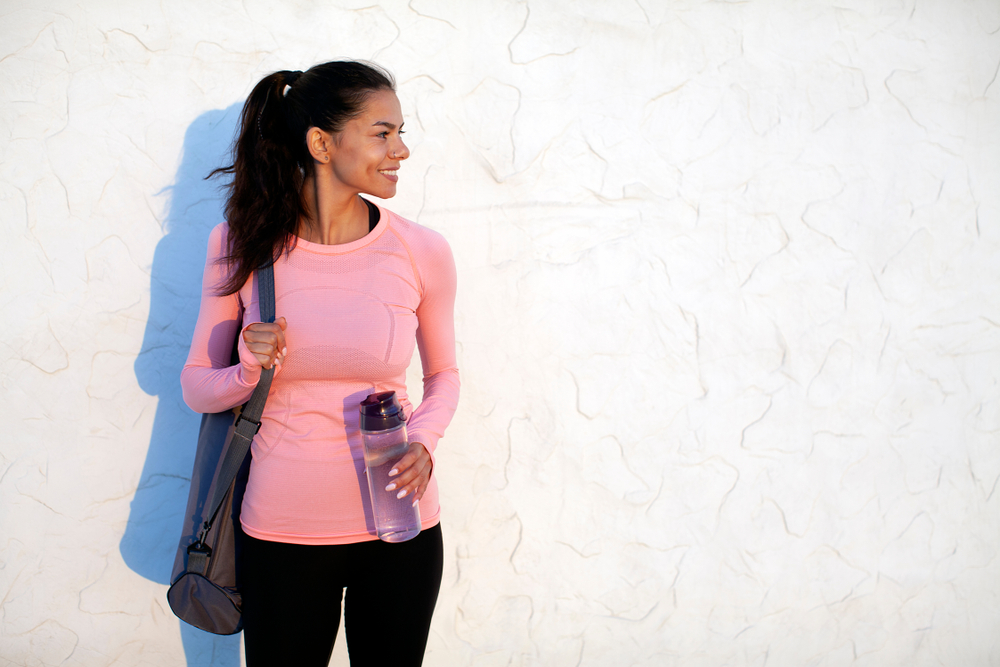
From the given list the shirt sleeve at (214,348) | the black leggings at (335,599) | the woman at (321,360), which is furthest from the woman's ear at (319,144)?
the black leggings at (335,599)

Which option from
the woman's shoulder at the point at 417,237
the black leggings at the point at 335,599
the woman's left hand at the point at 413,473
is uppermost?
the woman's shoulder at the point at 417,237

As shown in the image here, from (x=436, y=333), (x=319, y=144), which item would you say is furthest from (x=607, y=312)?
(x=319, y=144)

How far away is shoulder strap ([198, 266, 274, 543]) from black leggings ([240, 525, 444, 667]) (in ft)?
0.29

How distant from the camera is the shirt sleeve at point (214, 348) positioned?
1.09m

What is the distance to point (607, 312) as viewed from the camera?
5.38ft

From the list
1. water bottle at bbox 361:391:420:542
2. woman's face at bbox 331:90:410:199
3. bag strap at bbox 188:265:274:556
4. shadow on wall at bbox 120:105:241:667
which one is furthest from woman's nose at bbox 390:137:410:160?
shadow on wall at bbox 120:105:241:667

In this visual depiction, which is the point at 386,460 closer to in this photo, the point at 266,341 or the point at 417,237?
the point at 266,341

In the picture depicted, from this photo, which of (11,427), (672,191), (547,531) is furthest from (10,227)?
(672,191)

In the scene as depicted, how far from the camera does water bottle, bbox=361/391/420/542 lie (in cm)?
100

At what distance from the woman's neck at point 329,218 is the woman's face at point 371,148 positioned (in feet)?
0.10

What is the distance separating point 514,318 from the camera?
1.60m

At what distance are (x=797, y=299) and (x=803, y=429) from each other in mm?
360

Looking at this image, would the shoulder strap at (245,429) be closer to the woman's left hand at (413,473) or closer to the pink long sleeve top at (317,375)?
the pink long sleeve top at (317,375)

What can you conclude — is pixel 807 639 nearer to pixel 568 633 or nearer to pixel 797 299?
pixel 568 633
